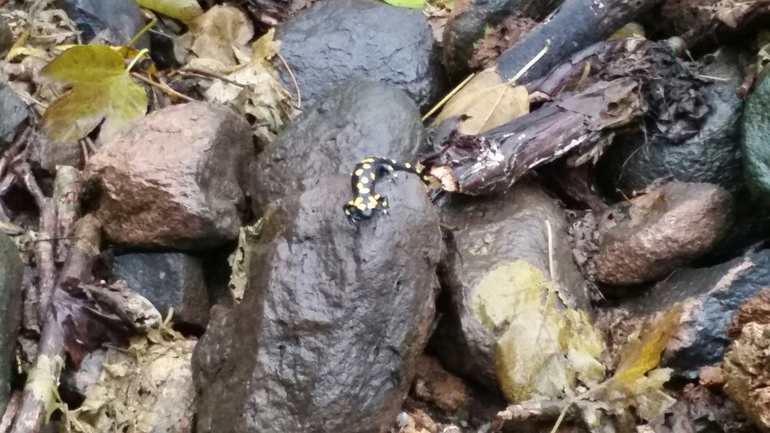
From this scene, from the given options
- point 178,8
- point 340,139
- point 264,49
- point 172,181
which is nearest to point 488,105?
point 340,139

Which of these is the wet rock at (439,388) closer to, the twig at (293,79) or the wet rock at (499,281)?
the wet rock at (499,281)

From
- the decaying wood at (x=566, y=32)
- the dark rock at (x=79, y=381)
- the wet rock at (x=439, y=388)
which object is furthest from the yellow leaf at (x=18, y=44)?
the wet rock at (x=439, y=388)

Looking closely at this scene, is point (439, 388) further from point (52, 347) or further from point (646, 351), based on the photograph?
point (52, 347)

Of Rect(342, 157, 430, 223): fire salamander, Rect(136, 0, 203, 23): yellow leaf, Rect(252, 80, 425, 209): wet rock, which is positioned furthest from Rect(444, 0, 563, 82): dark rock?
Rect(136, 0, 203, 23): yellow leaf

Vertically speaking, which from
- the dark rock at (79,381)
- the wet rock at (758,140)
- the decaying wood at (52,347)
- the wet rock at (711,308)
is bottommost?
the dark rock at (79,381)

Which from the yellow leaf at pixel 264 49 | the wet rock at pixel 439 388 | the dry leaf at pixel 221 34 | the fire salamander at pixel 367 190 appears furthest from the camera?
the dry leaf at pixel 221 34
